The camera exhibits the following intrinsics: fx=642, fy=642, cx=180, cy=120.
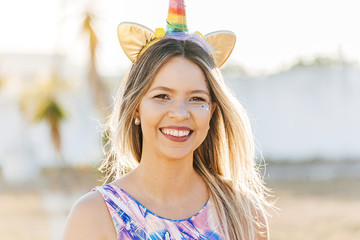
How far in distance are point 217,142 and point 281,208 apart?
751 cm

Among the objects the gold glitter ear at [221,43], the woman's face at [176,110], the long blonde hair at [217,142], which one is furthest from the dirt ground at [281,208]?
the woman's face at [176,110]

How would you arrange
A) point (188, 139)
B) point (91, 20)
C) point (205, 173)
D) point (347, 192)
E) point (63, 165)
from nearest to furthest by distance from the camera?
1. point (188, 139)
2. point (205, 173)
3. point (347, 192)
4. point (91, 20)
5. point (63, 165)

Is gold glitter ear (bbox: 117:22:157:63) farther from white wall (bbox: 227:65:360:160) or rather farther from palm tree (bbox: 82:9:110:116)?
white wall (bbox: 227:65:360:160)

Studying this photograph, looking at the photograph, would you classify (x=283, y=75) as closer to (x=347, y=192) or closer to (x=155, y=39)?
(x=347, y=192)

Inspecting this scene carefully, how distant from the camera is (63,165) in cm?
1438

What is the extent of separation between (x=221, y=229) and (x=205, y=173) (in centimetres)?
31

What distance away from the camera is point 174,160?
256 centimetres

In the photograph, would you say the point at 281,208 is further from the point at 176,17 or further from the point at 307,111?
the point at 176,17

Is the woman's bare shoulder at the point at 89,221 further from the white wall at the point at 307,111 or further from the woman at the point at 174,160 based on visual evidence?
the white wall at the point at 307,111

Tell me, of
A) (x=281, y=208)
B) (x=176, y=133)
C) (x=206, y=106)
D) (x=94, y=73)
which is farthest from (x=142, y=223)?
(x=94, y=73)

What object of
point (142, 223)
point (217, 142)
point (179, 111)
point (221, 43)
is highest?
point (221, 43)

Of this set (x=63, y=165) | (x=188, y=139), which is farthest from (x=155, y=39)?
(x=63, y=165)

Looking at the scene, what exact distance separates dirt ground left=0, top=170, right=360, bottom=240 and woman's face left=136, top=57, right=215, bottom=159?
5.70m

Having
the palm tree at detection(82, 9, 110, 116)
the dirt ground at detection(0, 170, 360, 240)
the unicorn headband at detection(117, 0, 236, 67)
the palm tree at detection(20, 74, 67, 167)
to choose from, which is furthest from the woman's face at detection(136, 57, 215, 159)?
the palm tree at detection(20, 74, 67, 167)
